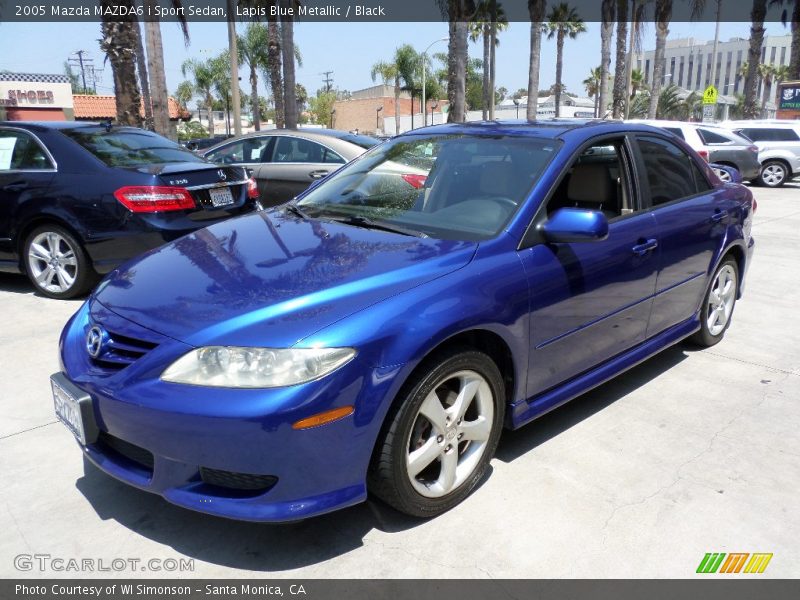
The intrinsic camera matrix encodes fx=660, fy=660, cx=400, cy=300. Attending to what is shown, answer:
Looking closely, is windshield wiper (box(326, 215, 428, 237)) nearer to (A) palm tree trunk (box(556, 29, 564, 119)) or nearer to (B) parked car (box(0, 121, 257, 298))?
(B) parked car (box(0, 121, 257, 298))

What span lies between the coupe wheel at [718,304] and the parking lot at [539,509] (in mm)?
660

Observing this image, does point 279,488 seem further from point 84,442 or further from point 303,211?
point 303,211

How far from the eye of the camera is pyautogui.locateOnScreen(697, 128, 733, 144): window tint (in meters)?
15.6

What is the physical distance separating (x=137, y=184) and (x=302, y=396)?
3.92 metres

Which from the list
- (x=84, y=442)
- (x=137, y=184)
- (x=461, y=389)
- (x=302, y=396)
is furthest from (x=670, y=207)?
(x=137, y=184)

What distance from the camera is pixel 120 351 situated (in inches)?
99.7

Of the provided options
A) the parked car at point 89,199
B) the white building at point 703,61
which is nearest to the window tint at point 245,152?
the parked car at point 89,199

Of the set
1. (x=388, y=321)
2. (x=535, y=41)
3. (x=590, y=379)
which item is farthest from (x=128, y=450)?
(x=535, y=41)

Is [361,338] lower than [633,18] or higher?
lower

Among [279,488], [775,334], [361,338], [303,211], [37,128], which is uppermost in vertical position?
[37,128]

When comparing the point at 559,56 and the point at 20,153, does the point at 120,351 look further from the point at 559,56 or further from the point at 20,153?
the point at 559,56

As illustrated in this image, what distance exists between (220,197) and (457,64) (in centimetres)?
1563
